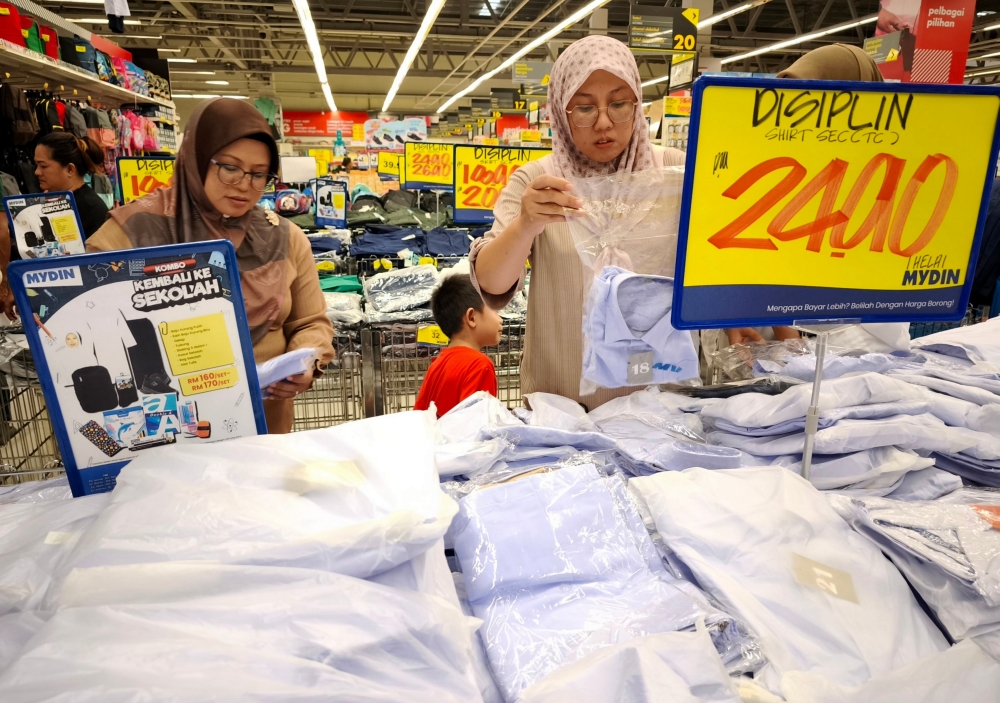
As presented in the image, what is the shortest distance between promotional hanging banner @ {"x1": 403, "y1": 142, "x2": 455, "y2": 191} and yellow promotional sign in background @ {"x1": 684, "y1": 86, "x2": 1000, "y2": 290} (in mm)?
6093

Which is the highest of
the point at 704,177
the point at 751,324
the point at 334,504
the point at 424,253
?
the point at 704,177

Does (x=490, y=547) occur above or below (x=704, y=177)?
below

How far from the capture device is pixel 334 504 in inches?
31.9

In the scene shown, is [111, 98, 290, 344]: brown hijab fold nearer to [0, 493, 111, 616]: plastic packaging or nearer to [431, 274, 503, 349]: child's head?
[431, 274, 503, 349]: child's head

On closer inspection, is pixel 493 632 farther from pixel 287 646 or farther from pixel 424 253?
pixel 424 253

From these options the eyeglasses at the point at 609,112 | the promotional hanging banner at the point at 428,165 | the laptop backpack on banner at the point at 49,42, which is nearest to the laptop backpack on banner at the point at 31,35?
the laptop backpack on banner at the point at 49,42

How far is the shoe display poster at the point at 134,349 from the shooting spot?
99 cm

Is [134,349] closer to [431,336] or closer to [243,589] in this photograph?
[243,589]

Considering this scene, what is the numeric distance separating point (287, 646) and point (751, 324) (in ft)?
3.04

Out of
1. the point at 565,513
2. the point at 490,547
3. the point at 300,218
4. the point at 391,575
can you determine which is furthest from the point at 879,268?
the point at 300,218

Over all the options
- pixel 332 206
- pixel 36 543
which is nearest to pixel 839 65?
pixel 36 543

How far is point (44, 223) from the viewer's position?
3012mm

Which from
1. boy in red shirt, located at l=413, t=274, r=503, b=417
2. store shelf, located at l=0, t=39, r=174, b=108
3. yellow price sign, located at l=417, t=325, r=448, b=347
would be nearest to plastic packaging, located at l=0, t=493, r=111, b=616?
boy in red shirt, located at l=413, t=274, r=503, b=417

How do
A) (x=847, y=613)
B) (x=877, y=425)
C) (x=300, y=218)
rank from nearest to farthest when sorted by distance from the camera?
(x=847, y=613)
(x=877, y=425)
(x=300, y=218)
